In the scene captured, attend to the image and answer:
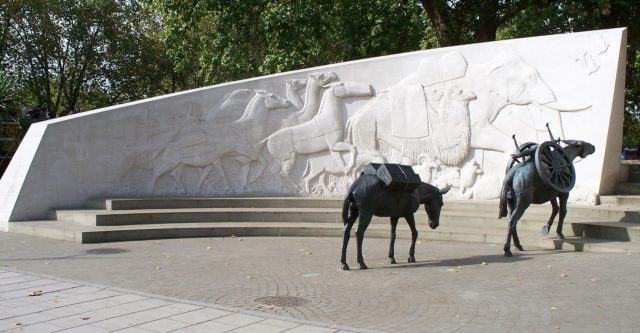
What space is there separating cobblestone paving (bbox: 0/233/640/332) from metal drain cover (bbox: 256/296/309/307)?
0.34ft

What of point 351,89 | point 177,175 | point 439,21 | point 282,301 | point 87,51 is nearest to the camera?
point 282,301

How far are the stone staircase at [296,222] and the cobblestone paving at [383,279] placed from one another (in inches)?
15.3

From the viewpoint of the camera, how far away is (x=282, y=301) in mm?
6684

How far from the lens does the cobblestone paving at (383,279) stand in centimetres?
594

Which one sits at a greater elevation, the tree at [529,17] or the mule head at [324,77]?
the tree at [529,17]

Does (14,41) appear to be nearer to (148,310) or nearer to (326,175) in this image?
(326,175)

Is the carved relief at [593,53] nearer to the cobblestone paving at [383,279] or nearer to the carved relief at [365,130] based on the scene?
the carved relief at [365,130]

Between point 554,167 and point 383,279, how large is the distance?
371cm

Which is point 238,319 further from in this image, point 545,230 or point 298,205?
point 298,205

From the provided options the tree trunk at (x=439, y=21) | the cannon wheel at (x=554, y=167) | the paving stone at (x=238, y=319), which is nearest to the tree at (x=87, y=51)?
the tree trunk at (x=439, y=21)

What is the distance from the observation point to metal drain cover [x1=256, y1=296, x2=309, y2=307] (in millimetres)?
6559

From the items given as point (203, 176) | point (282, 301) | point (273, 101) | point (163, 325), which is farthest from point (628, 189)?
point (163, 325)

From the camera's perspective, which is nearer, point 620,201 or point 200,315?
point 200,315

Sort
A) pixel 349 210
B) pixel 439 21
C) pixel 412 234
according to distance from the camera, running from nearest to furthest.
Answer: pixel 349 210
pixel 412 234
pixel 439 21
